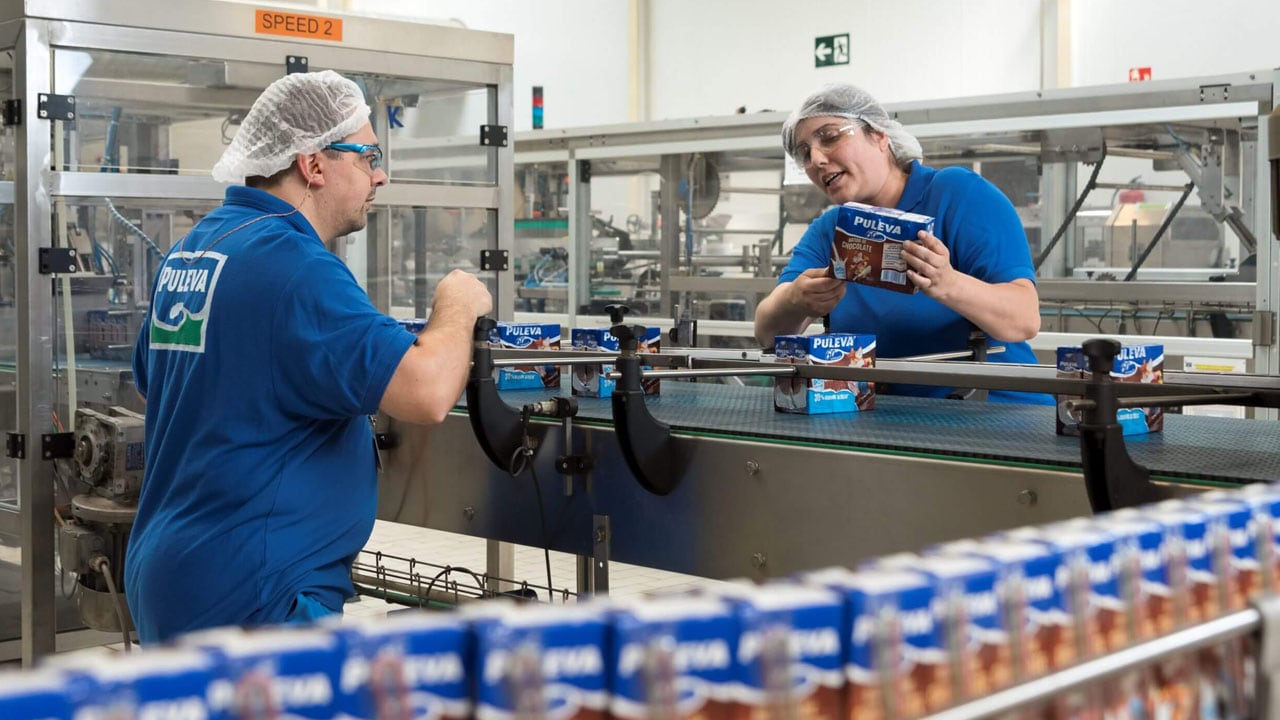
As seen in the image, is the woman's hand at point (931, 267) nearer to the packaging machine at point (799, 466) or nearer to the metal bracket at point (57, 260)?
the packaging machine at point (799, 466)

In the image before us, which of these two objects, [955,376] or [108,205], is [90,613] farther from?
[955,376]

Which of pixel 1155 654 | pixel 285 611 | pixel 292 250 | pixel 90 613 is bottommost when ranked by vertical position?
pixel 90 613

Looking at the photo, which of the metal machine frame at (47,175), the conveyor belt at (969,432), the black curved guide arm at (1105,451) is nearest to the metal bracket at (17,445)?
the metal machine frame at (47,175)

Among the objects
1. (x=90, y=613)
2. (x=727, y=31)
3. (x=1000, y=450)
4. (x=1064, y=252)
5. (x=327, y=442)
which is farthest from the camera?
(x=727, y=31)

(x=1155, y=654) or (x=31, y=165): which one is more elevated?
(x=31, y=165)


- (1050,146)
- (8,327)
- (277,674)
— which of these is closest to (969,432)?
(277,674)

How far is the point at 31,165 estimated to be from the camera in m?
3.61

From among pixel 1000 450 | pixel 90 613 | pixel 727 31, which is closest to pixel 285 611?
pixel 1000 450

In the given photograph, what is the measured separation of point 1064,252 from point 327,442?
155 inches

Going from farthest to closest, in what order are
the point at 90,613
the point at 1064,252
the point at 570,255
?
the point at 570,255 → the point at 1064,252 → the point at 90,613

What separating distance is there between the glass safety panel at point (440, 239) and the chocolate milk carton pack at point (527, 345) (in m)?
1.80

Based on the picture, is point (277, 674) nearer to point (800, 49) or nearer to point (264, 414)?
point (264, 414)

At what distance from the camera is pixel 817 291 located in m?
2.76

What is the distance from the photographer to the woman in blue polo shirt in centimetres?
263
